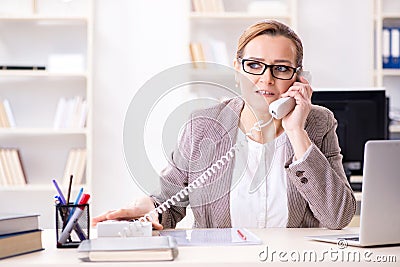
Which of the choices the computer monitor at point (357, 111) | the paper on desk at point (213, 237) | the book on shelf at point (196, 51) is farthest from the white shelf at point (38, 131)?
the paper on desk at point (213, 237)

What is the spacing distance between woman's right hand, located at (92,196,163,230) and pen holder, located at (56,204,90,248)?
188 mm

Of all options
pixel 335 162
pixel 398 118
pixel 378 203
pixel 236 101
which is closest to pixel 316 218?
pixel 335 162

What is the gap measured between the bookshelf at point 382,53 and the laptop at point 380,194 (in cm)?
310

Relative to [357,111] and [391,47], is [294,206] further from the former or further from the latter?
[391,47]

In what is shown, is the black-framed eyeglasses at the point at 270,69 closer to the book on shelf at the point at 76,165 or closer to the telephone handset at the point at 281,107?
the telephone handset at the point at 281,107

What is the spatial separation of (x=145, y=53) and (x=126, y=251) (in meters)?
3.49

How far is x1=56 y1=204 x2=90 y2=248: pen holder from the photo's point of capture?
1.59m

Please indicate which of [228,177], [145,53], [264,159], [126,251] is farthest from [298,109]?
[145,53]

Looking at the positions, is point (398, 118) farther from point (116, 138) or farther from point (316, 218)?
point (316, 218)

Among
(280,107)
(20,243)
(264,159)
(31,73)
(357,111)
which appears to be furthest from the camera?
(31,73)

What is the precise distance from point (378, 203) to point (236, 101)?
2.05 feet

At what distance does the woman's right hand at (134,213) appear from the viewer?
186cm

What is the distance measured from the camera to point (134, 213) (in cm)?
189

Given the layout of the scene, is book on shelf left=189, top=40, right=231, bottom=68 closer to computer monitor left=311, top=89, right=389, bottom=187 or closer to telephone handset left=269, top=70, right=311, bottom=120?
computer monitor left=311, top=89, right=389, bottom=187
